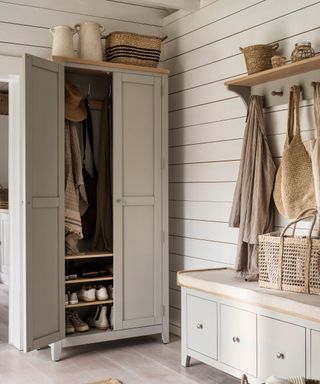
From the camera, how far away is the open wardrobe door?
11.9ft

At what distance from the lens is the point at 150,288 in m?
4.30

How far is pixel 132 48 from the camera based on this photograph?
4.21m

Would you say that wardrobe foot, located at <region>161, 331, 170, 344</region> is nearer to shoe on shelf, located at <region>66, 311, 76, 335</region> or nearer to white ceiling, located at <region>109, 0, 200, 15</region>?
shoe on shelf, located at <region>66, 311, 76, 335</region>

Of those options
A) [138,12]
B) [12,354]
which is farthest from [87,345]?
[138,12]

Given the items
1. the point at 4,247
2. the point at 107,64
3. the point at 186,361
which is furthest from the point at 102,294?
the point at 4,247

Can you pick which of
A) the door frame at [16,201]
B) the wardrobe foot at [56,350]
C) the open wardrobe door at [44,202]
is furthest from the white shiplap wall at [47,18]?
the wardrobe foot at [56,350]

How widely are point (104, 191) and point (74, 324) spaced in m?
0.96

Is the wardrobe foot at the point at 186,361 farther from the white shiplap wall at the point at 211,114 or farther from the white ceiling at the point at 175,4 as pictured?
the white ceiling at the point at 175,4

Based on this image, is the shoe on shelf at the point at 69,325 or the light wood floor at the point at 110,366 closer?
the light wood floor at the point at 110,366

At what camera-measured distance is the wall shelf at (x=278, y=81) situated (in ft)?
10.3

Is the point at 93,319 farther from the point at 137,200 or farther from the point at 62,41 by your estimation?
the point at 62,41

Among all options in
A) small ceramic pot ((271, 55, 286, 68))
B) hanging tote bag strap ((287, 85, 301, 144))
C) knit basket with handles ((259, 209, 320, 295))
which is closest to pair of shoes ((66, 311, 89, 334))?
knit basket with handles ((259, 209, 320, 295))

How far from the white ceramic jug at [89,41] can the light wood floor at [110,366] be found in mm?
2058

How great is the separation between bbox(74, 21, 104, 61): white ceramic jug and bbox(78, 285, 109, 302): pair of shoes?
163 centimetres
